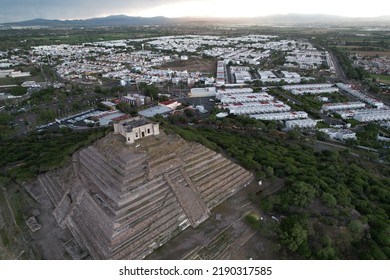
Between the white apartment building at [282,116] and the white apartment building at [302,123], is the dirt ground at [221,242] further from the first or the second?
the white apartment building at [282,116]

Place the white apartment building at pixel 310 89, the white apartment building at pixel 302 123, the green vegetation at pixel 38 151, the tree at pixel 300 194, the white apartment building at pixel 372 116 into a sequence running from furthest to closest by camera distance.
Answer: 1. the white apartment building at pixel 310 89
2. the white apartment building at pixel 372 116
3. the white apartment building at pixel 302 123
4. the green vegetation at pixel 38 151
5. the tree at pixel 300 194

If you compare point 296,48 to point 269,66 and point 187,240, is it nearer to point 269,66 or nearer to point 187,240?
point 269,66

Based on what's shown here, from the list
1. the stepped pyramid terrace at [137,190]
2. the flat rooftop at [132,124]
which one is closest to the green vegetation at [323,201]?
the stepped pyramid terrace at [137,190]

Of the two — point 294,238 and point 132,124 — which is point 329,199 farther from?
point 132,124

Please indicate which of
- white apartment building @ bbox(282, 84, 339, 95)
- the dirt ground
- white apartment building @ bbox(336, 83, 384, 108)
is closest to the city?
the dirt ground

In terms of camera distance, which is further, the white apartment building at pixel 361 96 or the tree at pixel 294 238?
the white apartment building at pixel 361 96

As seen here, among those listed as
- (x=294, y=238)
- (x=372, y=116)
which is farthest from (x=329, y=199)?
(x=372, y=116)

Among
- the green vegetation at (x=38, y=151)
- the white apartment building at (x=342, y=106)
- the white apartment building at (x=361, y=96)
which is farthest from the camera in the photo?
the white apartment building at (x=361, y=96)
